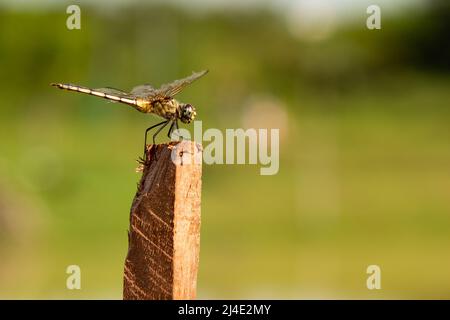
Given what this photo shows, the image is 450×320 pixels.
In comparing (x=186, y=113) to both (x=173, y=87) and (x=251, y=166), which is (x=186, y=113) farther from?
(x=251, y=166)

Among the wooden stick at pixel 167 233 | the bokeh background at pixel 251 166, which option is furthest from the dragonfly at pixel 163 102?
the bokeh background at pixel 251 166

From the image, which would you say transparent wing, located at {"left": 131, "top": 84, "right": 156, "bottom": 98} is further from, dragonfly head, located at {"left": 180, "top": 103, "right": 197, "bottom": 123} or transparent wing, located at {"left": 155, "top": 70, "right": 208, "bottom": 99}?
dragonfly head, located at {"left": 180, "top": 103, "right": 197, "bottom": 123}

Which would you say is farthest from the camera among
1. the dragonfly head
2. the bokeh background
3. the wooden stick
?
the bokeh background

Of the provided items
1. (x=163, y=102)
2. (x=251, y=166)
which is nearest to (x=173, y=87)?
(x=163, y=102)

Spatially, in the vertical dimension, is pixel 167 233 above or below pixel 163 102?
below

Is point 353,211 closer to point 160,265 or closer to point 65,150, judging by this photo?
point 65,150

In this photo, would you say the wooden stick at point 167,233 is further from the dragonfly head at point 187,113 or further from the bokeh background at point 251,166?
the bokeh background at point 251,166

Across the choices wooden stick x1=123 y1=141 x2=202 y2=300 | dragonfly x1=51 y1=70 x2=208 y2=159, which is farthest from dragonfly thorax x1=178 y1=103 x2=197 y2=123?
wooden stick x1=123 y1=141 x2=202 y2=300
